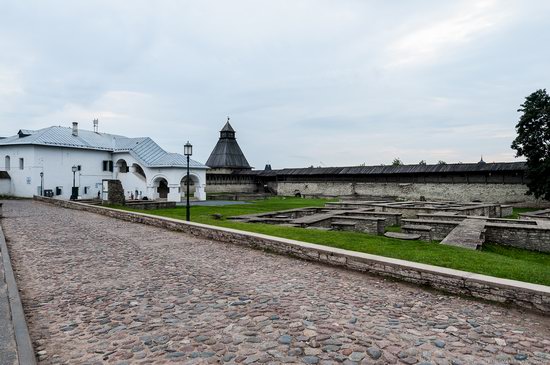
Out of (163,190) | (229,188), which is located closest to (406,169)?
(229,188)

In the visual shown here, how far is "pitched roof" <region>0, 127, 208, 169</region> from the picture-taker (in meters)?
32.3

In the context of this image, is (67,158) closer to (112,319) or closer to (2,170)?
(2,170)

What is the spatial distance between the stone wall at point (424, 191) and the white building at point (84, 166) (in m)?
13.1

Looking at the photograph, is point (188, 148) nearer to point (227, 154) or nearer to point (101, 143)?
point (101, 143)

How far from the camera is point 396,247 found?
781 cm

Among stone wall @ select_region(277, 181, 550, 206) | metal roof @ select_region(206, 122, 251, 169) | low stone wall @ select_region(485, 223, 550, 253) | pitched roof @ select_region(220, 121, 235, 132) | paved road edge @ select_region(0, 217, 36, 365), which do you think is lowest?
low stone wall @ select_region(485, 223, 550, 253)

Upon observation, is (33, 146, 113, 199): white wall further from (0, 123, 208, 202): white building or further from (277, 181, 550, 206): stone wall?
(277, 181, 550, 206): stone wall

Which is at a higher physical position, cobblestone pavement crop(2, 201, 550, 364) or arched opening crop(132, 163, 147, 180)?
arched opening crop(132, 163, 147, 180)

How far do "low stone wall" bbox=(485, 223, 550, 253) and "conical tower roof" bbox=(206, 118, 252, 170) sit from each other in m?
37.4

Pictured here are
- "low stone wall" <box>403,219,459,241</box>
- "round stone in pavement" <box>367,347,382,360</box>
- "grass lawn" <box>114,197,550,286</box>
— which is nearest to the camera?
"round stone in pavement" <box>367,347,382,360</box>

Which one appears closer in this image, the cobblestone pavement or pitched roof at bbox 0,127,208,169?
the cobblestone pavement

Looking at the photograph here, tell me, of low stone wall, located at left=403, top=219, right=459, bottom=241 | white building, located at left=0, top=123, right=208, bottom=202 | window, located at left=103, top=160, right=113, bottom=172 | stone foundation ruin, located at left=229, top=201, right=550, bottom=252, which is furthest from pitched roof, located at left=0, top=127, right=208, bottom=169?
low stone wall, located at left=403, top=219, right=459, bottom=241

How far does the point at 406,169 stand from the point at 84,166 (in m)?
31.7

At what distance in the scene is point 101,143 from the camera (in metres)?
37.0
